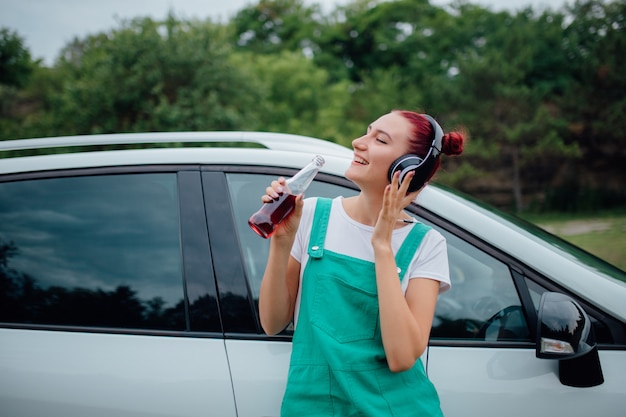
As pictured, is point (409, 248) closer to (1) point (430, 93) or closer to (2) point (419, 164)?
(2) point (419, 164)

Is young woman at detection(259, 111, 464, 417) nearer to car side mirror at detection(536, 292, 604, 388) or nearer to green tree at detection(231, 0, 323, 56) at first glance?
car side mirror at detection(536, 292, 604, 388)

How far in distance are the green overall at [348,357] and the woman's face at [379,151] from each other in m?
0.19

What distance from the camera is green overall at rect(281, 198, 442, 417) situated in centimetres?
139

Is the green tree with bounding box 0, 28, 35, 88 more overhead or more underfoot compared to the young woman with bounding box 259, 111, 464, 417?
more overhead

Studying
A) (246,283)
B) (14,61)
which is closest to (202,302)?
(246,283)

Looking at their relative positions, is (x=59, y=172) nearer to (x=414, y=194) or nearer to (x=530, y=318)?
(x=414, y=194)

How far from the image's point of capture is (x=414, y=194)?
145 centimetres

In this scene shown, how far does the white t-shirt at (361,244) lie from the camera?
1.40m

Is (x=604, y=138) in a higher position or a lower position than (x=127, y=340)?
higher

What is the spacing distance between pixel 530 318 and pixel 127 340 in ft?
4.45

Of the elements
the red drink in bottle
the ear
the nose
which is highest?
the nose

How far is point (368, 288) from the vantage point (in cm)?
Result: 141

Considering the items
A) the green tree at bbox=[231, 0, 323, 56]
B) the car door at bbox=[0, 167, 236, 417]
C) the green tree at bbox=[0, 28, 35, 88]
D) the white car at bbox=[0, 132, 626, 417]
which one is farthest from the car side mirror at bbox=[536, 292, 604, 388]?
the green tree at bbox=[231, 0, 323, 56]

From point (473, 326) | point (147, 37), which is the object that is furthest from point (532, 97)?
point (473, 326)
